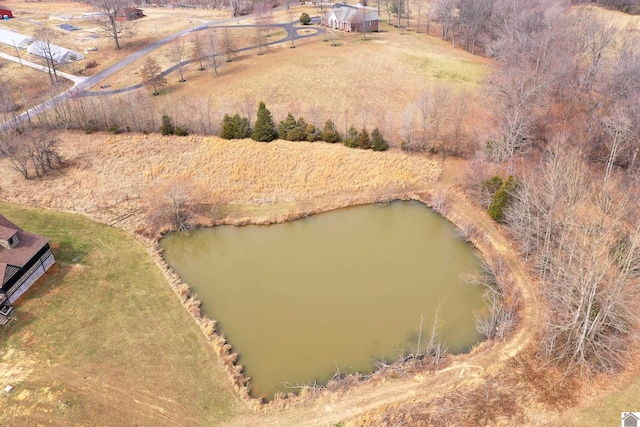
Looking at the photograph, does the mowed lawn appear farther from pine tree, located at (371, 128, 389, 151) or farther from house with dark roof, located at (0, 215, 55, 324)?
pine tree, located at (371, 128, 389, 151)

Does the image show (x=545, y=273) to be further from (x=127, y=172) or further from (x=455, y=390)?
(x=127, y=172)

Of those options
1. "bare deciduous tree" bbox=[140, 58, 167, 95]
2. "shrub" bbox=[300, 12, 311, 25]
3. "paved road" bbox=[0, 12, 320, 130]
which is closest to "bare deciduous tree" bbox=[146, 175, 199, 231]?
"paved road" bbox=[0, 12, 320, 130]

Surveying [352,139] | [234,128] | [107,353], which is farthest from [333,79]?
[107,353]

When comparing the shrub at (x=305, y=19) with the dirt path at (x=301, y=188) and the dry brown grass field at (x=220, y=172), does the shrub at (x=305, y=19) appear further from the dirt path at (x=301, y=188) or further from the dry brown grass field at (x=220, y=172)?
the dirt path at (x=301, y=188)

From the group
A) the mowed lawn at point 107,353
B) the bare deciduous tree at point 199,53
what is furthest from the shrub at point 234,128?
the bare deciduous tree at point 199,53

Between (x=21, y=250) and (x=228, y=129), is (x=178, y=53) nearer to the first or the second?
(x=228, y=129)

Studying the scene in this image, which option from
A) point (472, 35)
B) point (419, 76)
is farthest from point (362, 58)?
point (472, 35)
